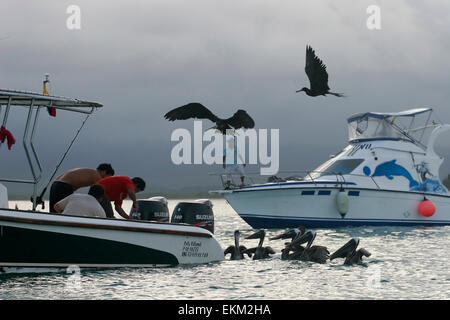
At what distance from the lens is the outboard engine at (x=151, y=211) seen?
569 inches

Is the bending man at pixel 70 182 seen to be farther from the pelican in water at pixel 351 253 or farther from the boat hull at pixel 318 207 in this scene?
the boat hull at pixel 318 207

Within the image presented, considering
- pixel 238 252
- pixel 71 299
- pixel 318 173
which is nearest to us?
pixel 71 299

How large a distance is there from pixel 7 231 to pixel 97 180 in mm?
2375

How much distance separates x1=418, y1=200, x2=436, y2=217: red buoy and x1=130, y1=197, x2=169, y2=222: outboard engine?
14.5 metres

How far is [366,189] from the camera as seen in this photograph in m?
25.0

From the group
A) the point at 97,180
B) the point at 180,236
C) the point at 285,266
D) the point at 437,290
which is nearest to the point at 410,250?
the point at 285,266

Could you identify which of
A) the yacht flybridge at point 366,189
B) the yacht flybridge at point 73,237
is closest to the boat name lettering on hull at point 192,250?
the yacht flybridge at point 73,237

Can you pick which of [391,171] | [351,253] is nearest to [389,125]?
[391,171]

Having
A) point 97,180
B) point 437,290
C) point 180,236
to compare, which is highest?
point 97,180

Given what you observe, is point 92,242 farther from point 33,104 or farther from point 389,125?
point 389,125

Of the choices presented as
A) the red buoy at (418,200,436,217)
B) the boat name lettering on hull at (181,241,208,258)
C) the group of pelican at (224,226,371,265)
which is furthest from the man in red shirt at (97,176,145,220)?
the red buoy at (418,200,436,217)
